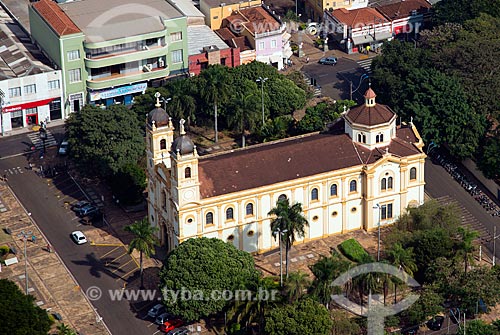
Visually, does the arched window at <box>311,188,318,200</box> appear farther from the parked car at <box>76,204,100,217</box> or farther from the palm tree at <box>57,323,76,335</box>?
the palm tree at <box>57,323,76,335</box>

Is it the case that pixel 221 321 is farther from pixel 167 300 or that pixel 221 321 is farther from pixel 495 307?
pixel 495 307

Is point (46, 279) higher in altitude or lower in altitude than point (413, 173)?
lower

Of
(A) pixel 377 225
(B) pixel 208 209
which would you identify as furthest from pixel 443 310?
(B) pixel 208 209

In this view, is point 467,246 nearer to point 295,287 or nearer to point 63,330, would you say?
point 295,287

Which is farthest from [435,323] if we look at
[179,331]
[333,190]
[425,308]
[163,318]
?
[163,318]

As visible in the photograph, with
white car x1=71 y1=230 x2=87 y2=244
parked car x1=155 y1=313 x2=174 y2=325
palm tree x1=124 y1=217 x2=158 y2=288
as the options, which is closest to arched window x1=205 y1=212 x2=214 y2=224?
palm tree x1=124 y1=217 x2=158 y2=288

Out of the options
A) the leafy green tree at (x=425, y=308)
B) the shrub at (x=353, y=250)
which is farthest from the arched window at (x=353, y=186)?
the leafy green tree at (x=425, y=308)
